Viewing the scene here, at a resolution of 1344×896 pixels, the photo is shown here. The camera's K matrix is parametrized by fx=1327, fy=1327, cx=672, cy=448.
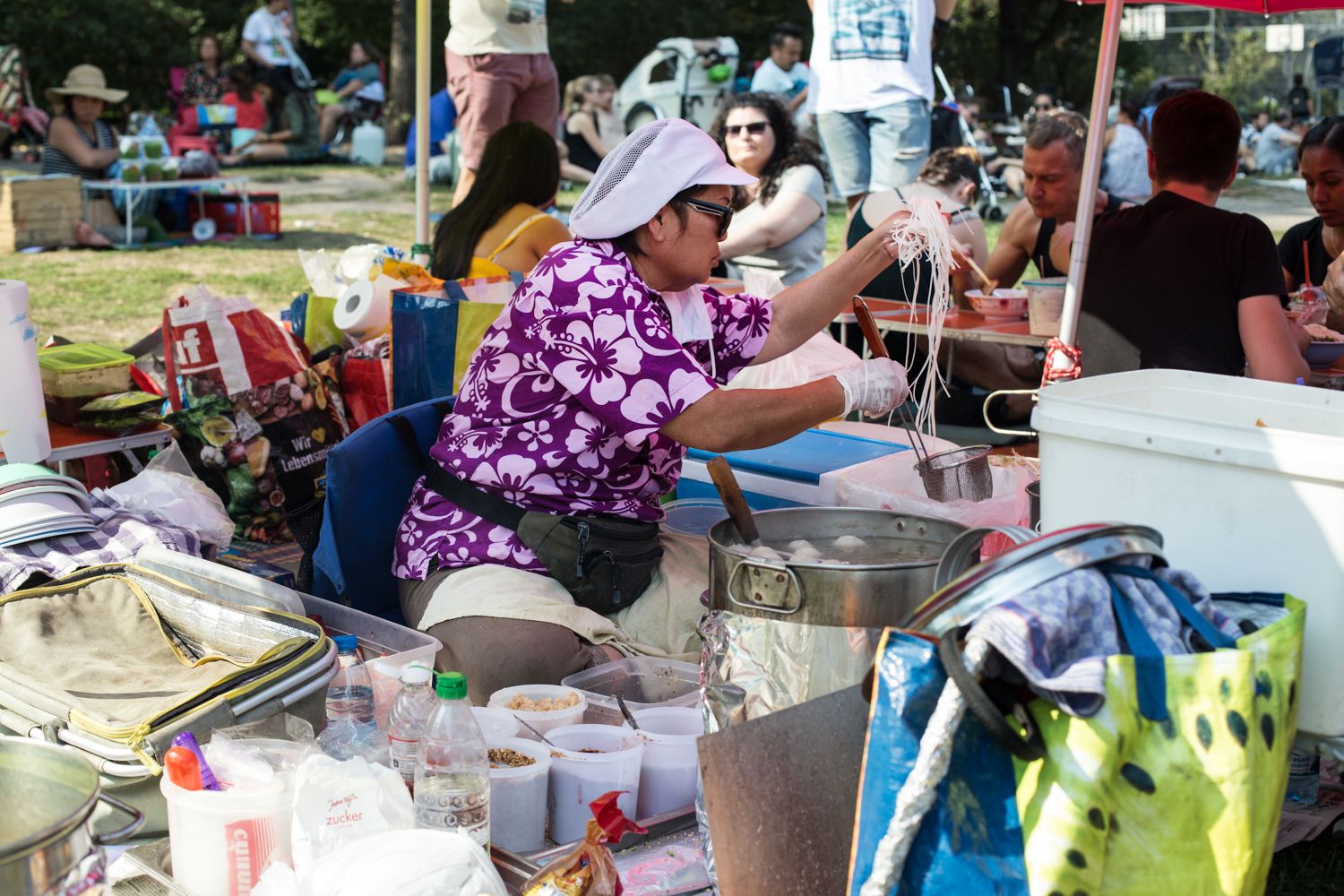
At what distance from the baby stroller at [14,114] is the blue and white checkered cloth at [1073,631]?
57.4ft

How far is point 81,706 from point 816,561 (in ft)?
4.13

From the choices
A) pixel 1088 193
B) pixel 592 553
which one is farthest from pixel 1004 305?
pixel 592 553

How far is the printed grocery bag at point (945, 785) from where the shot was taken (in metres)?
1.66

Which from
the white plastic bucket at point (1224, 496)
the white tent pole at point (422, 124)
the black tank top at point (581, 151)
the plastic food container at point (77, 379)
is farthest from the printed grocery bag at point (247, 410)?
the black tank top at point (581, 151)

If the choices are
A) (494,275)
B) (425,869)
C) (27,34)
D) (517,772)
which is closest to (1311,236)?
(494,275)

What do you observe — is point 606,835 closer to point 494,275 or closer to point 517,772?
point 517,772

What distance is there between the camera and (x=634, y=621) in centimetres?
305

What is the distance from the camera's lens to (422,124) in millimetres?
5445

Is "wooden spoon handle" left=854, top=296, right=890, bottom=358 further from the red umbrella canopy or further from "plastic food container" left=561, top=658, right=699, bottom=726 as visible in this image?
the red umbrella canopy

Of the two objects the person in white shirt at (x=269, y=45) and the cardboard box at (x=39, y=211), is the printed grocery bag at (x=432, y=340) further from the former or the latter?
the person in white shirt at (x=269, y=45)

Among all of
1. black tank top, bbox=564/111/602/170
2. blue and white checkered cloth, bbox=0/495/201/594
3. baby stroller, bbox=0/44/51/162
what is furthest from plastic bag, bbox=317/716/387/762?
baby stroller, bbox=0/44/51/162

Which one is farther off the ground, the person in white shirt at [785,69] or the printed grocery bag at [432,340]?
the person in white shirt at [785,69]

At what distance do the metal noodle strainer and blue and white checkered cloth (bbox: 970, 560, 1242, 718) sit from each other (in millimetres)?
1336

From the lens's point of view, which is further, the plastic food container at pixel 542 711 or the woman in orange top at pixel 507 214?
the woman in orange top at pixel 507 214
